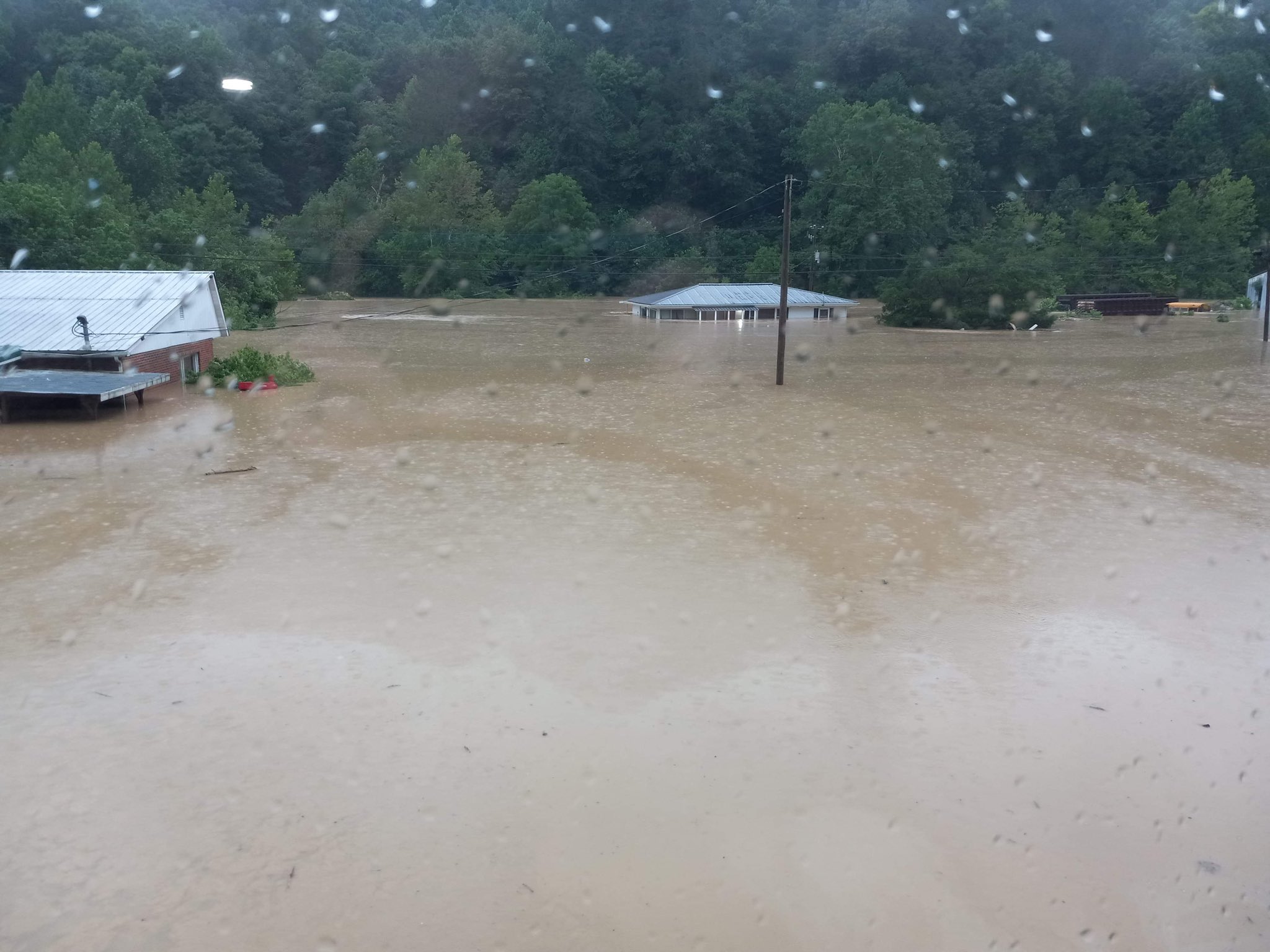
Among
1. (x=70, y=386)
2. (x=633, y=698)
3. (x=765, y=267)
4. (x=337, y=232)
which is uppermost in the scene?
(x=337, y=232)

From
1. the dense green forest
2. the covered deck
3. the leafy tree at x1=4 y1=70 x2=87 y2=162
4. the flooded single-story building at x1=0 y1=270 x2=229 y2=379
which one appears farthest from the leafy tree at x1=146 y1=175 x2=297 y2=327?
the covered deck

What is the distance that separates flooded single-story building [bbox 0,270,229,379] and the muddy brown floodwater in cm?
448

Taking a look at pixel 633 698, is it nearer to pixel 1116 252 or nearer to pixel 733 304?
pixel 733 304

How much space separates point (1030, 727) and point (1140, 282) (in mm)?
50431

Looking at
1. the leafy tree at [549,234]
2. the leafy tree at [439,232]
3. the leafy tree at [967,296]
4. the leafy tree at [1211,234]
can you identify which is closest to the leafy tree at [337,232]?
the leafy tree at [439,232]

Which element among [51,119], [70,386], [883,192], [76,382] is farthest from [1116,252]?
[51,119]

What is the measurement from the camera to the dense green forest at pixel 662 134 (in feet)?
171

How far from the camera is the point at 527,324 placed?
128 feet

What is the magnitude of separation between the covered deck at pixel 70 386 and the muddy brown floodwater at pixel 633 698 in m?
2.31

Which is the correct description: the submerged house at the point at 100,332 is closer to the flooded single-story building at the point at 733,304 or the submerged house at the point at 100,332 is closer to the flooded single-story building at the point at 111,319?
the flooded single-story building at the point at 111,319

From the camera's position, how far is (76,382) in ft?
55.8

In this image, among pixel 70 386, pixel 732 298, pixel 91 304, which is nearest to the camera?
pixel 70 386

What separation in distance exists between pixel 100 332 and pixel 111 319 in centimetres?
56

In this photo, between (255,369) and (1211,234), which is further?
(1211,234)
